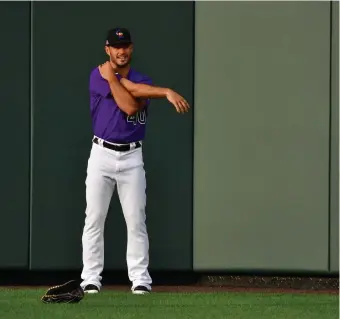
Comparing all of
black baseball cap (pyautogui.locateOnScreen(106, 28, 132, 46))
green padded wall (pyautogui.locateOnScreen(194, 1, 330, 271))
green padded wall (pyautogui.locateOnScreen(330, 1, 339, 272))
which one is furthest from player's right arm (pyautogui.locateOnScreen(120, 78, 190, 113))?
green padded wall (pyautogui.locateOnScreen(330, 1, 339, 272))

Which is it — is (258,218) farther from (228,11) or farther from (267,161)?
(228,11)

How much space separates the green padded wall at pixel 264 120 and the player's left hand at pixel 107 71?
1.03 metres

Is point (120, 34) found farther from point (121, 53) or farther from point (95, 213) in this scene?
point (95, 213)

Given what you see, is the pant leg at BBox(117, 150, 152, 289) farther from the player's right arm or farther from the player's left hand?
the player's left hand

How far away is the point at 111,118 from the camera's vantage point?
348 inches

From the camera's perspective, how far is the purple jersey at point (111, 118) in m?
8.83

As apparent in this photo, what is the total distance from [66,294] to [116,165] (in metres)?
1.20

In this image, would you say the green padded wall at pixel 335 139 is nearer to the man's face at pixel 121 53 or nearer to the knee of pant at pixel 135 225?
the knee of pant at pixel 135 225

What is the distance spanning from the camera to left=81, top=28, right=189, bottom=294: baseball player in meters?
8.83

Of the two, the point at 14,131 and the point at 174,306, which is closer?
the point at 174,306

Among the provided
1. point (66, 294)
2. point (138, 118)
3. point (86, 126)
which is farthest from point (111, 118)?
point (66, 294)

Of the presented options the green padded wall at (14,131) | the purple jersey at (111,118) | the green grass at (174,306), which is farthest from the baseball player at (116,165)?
the green padded wall at (14,131)

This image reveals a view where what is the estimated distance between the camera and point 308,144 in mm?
9750

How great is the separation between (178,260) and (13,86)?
1.92m
